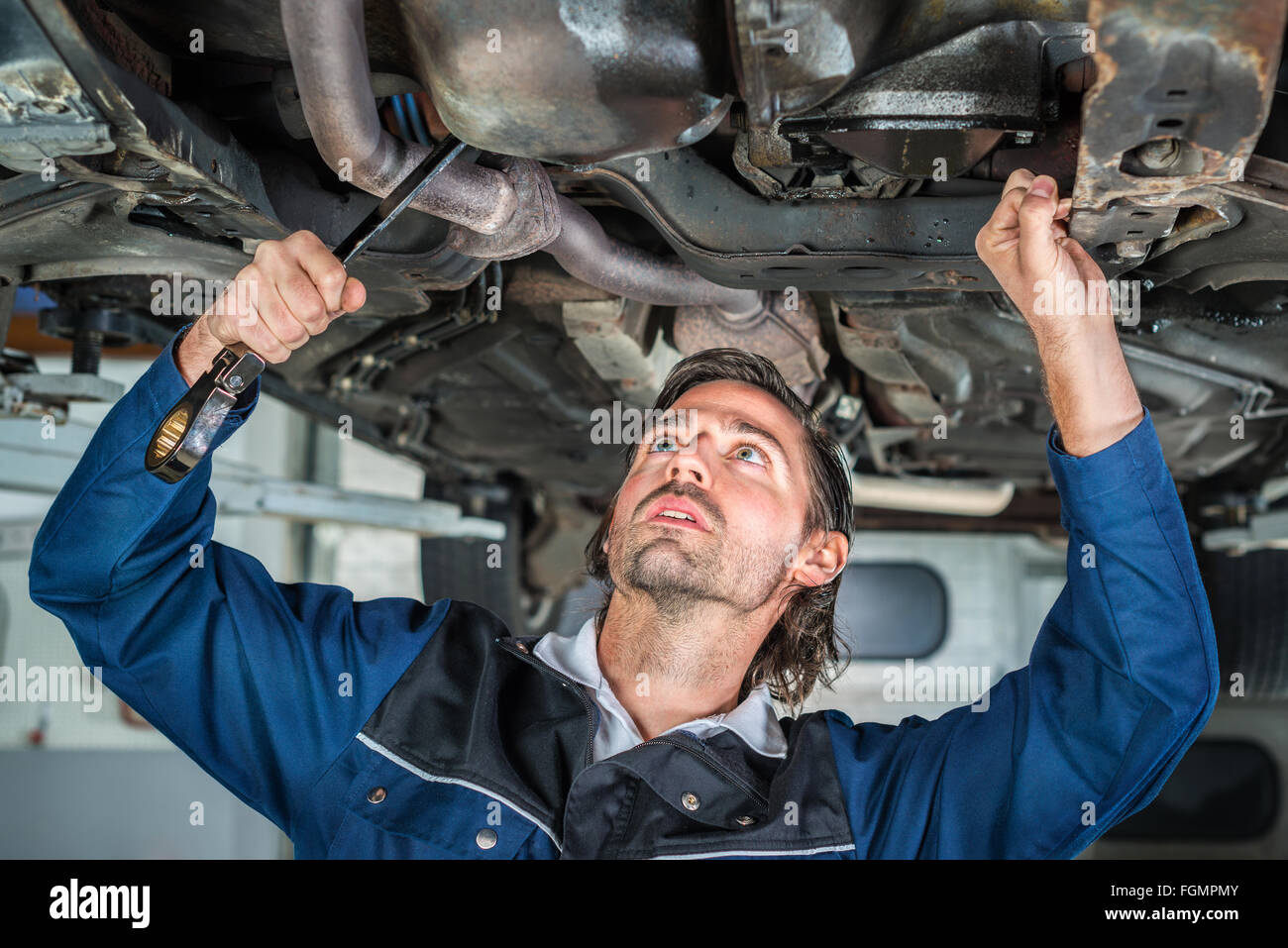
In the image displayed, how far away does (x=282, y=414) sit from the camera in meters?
6.30

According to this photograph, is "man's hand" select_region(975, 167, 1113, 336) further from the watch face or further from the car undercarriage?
the watch face

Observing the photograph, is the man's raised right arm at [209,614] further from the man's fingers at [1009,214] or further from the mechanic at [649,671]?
the man's fingers at [1009,214]

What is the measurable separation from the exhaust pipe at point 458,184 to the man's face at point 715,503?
0.58 feet

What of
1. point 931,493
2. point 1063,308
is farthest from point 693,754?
point 931,493

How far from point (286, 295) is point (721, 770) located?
76 centimetres

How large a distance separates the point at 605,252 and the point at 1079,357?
650 mm

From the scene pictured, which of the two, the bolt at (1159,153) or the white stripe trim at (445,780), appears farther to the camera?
the white stripe trim at (445,780)

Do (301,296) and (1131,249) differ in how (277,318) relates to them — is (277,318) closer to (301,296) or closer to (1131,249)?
(301,296)

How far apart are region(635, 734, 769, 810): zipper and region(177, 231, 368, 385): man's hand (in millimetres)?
636

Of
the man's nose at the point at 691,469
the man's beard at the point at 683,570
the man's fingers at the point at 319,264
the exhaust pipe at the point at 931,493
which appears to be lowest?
Result: the man's beard at the point at 683,570

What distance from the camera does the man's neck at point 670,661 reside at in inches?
61.5

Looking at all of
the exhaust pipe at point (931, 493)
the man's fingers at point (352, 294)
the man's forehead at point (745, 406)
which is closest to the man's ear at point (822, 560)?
the man's forehead at point (745, 406)

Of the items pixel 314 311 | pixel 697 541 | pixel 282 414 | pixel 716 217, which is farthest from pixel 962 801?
pixel 282 414

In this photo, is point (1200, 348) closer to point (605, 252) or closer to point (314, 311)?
point (605, 252)
